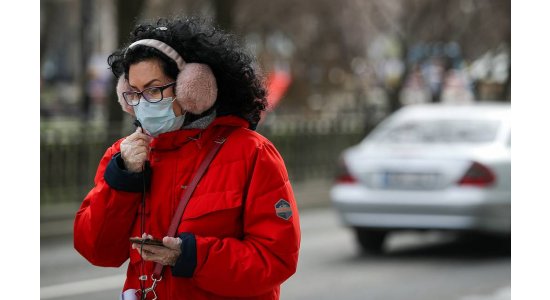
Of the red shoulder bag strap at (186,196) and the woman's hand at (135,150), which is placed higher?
the woman's hand at (135,150)

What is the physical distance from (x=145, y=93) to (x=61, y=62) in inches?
2208

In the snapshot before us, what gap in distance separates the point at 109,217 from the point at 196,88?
428 mm

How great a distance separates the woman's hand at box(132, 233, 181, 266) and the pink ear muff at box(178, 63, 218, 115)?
0.40m

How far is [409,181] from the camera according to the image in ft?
32.6

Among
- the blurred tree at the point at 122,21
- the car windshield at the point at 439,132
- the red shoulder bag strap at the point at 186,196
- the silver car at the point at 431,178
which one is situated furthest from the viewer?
the blurred tree at the point at 122,21

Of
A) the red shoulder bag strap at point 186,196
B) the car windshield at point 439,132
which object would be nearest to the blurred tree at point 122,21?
the car windshield at point 439,132

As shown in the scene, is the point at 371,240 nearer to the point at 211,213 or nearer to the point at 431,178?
A: the point at 431,178

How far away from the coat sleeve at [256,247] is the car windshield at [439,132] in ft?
24.9

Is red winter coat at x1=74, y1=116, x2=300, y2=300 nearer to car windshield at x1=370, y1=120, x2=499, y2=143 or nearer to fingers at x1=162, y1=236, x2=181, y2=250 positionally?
fingers at x1=162, y1=236, x2=181, y2=250

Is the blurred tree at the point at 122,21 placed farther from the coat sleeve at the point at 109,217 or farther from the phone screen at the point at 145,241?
the phone screen at the point at 145,241

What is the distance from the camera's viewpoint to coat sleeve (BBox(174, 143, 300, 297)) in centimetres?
278

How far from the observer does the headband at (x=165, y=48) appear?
289cm
